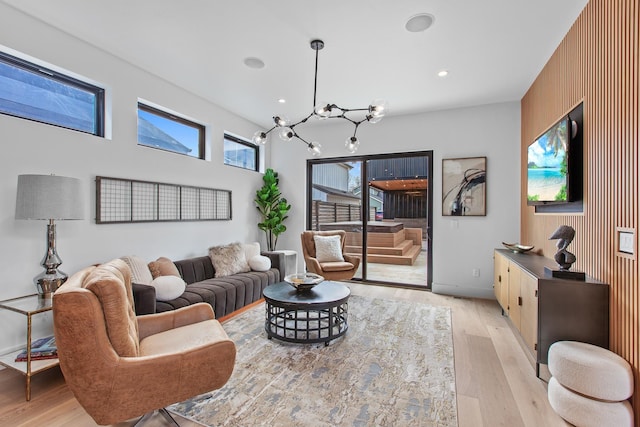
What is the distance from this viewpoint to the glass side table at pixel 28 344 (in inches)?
79.0

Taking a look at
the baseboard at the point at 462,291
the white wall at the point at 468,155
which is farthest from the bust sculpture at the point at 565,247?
the baseboard at the point at 462,291

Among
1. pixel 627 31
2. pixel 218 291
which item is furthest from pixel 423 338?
pixel 627 31

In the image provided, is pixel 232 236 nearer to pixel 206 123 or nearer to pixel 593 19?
pixel 206 123

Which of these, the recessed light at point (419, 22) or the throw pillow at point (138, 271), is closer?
the recessed light at point (419, 22)

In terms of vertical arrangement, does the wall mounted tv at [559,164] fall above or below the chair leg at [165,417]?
above

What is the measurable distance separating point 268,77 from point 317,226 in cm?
291

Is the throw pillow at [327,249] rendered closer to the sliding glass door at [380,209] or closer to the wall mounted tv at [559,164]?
the sliding glass door at [380,209]

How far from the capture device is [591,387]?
1.74 meters

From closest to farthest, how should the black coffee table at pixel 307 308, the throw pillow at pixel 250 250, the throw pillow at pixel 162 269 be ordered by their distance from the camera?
the black coffee table at pixel 307 308
the throw pillow at pixel 162 269
the throw pillow at pixel 250 250

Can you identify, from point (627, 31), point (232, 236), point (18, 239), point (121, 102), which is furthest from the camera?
point (232, 236)

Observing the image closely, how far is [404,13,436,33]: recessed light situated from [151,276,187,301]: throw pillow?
3.22m

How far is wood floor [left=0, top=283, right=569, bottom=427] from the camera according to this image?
5.99 ft

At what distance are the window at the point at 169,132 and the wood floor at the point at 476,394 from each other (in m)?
2.54

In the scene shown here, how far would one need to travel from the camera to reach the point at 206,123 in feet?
14.5
